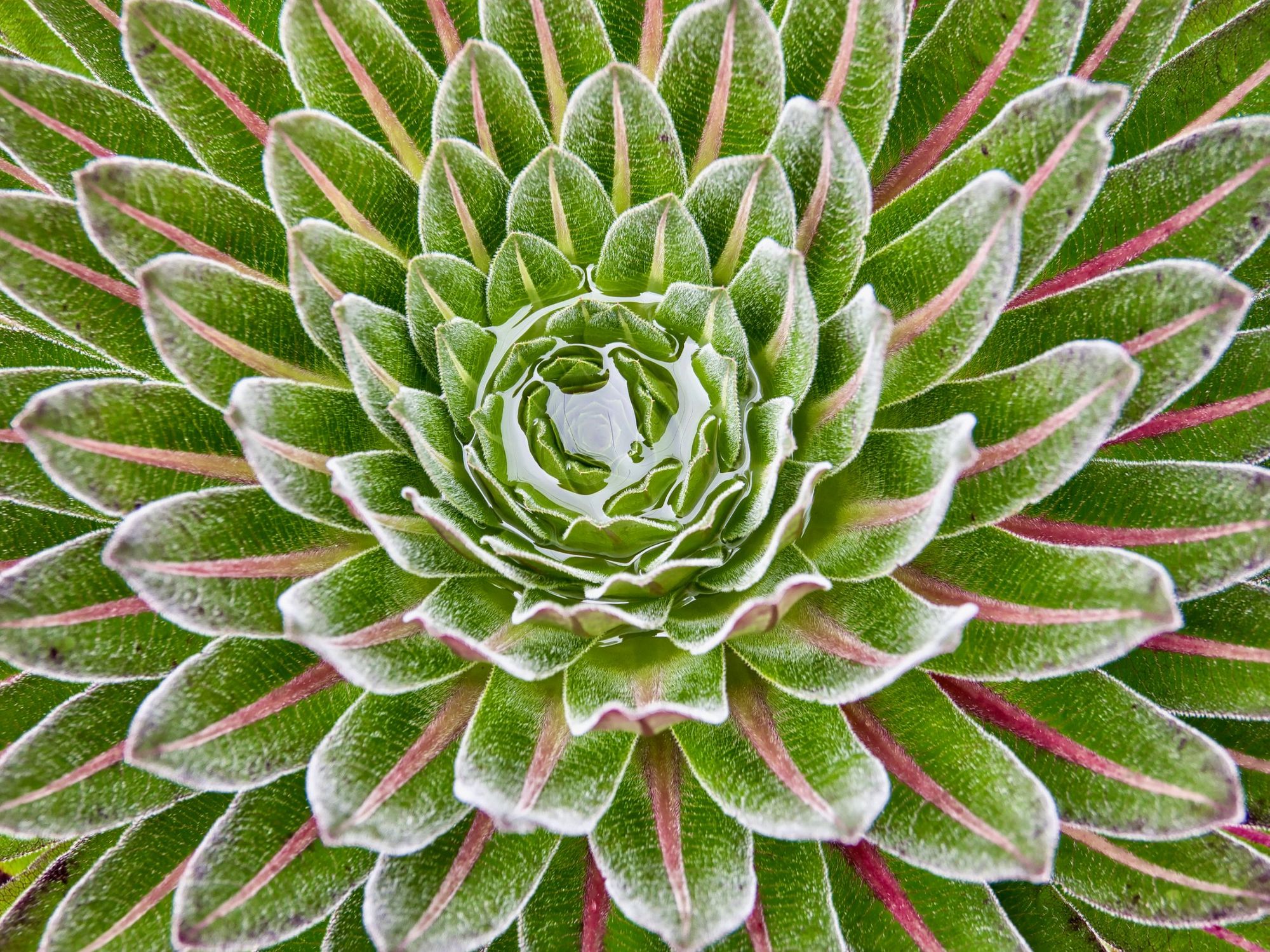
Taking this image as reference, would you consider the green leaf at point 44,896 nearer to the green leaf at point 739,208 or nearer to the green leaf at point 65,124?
the green leaf at point 65,124

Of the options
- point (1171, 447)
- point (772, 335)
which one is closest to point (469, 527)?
point (772, 335)

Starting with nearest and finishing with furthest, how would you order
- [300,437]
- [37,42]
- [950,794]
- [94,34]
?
1. [950,794]
2. [300,437]
3. [94,34]
4. [37,42]

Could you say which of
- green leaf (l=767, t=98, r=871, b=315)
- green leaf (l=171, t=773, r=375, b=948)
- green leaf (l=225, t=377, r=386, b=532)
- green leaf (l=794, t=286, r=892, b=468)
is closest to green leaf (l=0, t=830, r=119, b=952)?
green leaf (l=171, t=773, r=375, b=948)

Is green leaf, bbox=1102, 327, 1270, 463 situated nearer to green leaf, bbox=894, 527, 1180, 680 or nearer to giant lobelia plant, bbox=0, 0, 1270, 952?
giant lobelia plant, bbox=0, 0, 1270, 952

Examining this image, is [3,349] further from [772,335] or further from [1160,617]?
[1160,617]

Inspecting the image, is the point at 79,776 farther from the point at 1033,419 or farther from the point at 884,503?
the point at 1033,419

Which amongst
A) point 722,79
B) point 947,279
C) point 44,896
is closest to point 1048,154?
point 947,279

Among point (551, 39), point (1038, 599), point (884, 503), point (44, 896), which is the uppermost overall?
point (551, 39)
